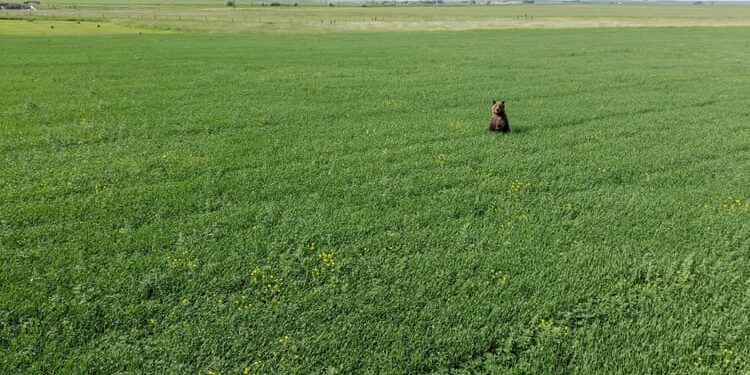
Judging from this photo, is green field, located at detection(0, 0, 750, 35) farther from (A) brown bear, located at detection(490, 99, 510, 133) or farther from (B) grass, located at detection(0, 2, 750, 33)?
(A) brown bear, located at detection(490, 99, 510, 133)

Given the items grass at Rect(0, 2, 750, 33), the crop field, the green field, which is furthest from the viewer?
grass at Rect(0, 2, 750, 33)

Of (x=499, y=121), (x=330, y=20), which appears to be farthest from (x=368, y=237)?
(x=330, y=20)

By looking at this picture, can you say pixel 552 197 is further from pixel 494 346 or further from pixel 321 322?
pixel 321 322

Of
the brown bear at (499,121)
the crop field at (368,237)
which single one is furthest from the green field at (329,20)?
the brown bear at (499,121)

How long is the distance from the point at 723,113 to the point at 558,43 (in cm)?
2354

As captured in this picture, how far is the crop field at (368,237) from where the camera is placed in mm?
4613

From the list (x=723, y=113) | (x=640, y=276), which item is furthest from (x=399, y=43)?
(x=640, y=276)

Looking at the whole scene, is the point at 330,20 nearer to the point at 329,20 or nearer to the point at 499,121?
the point at 329,20

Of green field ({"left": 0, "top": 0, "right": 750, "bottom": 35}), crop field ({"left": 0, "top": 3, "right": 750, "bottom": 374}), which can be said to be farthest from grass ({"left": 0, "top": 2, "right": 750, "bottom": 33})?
crop field ({"left": 0, "top": 3, "right": 750, "bottom": 374})

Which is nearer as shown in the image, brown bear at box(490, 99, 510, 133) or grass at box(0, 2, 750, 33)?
brown bear at box(490, 99, 510, 133)

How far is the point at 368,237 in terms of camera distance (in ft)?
21.5

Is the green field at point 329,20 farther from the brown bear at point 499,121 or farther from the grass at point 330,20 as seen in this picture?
the brown bear at point 499,121

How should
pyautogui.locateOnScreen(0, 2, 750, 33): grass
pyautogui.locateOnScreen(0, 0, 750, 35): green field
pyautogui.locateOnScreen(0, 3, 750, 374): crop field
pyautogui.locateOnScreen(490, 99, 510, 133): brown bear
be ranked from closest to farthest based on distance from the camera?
pyautogui.locateOnScreen(0, 3, 750, 374): crop field, pyautogui.locateOnScreen(490, 99, 510, 133): brown bear, pyautogui.locateOnScreen(0, 0, 750, 35): green field, pyautogui.locateOnScreen(0, 2, 750, 33): grass

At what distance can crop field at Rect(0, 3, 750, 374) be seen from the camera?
4.61 metres
